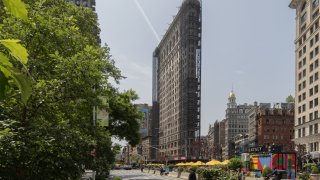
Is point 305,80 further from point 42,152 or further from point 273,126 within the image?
point 42,152

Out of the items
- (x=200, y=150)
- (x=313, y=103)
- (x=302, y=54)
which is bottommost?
(x=200, y=150)

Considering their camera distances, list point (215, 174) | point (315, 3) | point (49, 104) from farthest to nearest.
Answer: point (315, 3), point (215, 174), point (49, 104)

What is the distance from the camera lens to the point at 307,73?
98688mm

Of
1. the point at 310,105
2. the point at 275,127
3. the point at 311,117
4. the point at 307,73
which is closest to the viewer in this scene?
the point at 311,117

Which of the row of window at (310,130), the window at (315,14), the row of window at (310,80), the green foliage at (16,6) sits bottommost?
the green foliage at (16,6)

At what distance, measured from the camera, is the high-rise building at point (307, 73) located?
92606 millimetres

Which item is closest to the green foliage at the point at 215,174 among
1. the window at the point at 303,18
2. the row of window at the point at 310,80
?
the row of window at the point at 310,80

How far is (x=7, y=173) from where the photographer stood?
11.0 m

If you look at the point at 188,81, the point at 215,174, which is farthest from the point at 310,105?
the point at 188,81

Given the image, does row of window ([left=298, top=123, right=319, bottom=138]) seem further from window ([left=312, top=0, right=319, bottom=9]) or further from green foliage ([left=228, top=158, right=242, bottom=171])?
green foliage ([left=228, top=158, right=242, bottom=171])

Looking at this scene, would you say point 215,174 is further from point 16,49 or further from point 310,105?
point 310,105

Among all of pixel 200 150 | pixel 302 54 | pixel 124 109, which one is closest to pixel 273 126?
pixel 200 150

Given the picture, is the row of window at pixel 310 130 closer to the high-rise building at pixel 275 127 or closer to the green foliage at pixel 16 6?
the high-rise building at pixel 275 127

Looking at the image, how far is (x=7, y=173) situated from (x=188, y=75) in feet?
549
